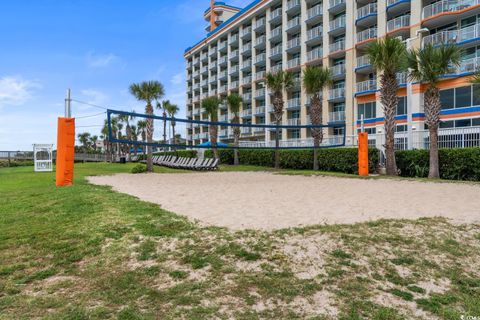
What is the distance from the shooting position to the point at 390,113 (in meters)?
19.1

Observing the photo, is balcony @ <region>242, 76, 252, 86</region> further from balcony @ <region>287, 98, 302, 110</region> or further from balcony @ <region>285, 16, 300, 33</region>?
balcony @ <region>287, 98, 302, 110</region>

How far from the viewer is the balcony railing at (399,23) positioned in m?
31.2

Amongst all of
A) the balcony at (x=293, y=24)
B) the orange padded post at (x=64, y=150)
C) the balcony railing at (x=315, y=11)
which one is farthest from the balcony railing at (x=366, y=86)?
the orange padded post at (x=64, y=150)

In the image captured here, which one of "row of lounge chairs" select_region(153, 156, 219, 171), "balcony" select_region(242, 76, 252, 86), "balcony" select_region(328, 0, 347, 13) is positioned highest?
"balcony" select_region(328, 0, 347, 13)

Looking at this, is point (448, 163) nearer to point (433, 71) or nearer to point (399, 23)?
point (433, 71)

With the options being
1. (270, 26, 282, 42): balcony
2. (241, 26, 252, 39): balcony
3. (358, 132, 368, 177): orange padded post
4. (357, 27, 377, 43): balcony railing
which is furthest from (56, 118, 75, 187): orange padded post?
(241, 26, 252, 39): balcony

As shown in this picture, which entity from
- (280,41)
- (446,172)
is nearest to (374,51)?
(446,172)

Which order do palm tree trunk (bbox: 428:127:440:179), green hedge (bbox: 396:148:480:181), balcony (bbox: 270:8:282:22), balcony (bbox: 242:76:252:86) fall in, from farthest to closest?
balcony (bbox: 242:76:252:86) < balcony (bbox: 270:8:282:22) < palm tree trunk (bbox: 428:127:440:179) < green hedge (bbox: 396:148:480:181)

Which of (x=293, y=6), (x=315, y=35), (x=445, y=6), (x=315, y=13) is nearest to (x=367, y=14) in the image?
(x=315, y=35)

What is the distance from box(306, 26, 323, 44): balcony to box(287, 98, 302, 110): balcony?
7.18 meters

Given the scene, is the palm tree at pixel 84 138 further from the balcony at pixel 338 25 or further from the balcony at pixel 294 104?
the balcony at pixel 338 25

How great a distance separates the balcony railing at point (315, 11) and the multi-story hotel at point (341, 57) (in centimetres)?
11

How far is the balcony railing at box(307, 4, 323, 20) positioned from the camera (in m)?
40.0

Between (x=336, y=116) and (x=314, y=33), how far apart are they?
35.4 feet
